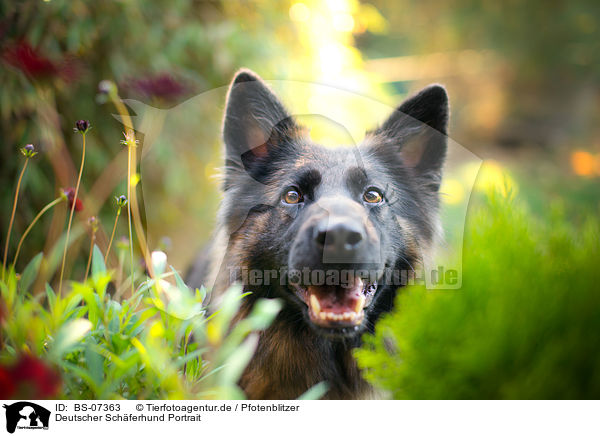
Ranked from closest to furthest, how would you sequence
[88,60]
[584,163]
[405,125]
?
1. [405,125]
2. [88,60]
3. [584,163]

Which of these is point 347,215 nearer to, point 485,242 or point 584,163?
point 485,242

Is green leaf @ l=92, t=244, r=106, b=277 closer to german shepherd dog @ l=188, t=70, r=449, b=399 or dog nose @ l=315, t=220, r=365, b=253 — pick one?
german shepherd dog @ l=188, t=70, r=449, b=399

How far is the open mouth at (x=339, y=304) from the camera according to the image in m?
1.73

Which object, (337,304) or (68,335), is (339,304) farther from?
(68,335)

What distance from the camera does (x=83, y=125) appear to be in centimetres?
171

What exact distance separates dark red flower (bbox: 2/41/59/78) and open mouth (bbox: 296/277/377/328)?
5.50 ft

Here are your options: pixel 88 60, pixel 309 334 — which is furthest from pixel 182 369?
pixel 88 60

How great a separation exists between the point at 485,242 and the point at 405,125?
1088mm

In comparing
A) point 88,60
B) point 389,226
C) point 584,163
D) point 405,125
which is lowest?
point 584,163

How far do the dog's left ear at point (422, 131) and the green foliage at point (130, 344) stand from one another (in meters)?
1.30

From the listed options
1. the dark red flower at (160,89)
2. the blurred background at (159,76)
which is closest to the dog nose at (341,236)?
the blurred background at (159,76)

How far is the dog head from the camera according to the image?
5.68 ft

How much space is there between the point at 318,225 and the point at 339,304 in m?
0.35
